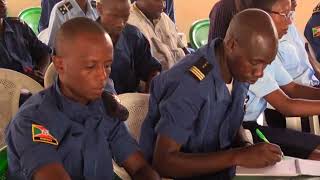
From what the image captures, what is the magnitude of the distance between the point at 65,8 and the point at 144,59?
2.59 ft

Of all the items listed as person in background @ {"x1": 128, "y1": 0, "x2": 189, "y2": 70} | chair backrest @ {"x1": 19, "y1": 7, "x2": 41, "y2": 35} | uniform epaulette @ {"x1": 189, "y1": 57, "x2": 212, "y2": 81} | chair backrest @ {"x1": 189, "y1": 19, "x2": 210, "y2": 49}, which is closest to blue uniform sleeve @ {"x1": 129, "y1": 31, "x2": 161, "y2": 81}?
person in background @ {"x1": 128, "y1": 0, "x2": 189, "y2": 70}

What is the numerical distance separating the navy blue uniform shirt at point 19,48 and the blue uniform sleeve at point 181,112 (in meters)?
1.33

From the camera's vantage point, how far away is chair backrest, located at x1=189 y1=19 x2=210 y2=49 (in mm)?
3362

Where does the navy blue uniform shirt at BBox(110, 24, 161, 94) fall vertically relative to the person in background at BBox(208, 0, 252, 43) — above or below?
below

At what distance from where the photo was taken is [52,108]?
1.28 meters

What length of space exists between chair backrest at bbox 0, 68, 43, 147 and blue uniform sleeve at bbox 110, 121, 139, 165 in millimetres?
497

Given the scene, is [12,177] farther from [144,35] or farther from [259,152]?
[144,35]

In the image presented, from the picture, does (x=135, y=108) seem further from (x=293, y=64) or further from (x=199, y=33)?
(x=199, y=33)

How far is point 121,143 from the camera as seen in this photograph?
4.75 ft

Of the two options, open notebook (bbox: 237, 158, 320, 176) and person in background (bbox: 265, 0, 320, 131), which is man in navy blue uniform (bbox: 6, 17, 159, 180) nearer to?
open notebook (bbox: 237, 158, 320, 176)

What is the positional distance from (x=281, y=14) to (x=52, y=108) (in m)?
1.04

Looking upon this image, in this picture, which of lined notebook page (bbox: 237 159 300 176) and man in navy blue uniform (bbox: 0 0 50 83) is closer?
lined notebook page (bbox: 237 159 300 176)

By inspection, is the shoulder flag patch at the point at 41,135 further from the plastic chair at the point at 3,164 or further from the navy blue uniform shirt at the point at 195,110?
the navy blue uniform shirt at the point at 195,110

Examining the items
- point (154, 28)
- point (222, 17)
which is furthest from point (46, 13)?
point (222, 17)
